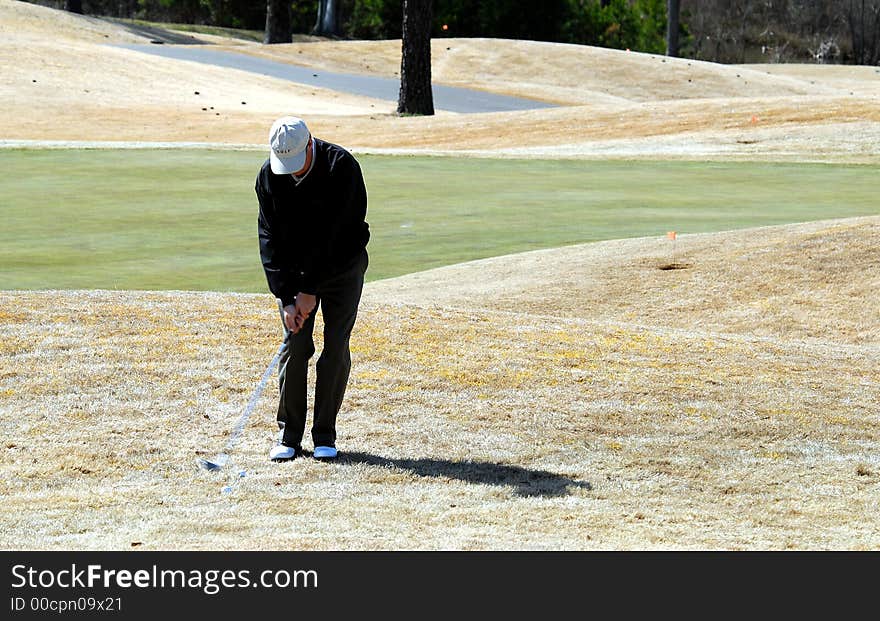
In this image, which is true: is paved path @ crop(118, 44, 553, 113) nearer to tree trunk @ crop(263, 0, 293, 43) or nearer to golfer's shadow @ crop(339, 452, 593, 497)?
tree trunk @ crop(263, 0, 293, 43)

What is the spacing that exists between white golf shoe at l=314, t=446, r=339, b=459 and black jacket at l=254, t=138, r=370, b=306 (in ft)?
2.85

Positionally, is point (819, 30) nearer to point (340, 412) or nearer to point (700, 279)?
point (700, 279)

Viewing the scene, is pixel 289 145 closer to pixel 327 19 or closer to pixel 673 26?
pixel 673 26

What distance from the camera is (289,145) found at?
7.23 metres

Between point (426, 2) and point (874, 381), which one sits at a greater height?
point (426, 2)

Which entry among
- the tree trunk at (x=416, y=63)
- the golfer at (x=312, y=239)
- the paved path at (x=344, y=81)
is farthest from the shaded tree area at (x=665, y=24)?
the golfer at (x=312, y=239)

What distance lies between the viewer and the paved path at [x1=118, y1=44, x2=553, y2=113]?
4744 centimetres

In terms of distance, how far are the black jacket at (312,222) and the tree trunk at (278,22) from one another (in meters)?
56.3

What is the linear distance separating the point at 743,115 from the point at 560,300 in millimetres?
20347

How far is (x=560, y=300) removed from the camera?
1435 centimetres

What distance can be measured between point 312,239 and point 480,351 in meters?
3.05

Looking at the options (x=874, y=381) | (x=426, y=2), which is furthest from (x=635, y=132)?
(x=874, y=381)

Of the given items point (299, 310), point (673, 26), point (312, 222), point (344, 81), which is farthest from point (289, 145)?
point (673, 26)

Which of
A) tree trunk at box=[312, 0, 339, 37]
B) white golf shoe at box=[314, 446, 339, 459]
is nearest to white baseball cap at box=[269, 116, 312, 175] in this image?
white golf shoe at box=[314, 446, 339, 459]
